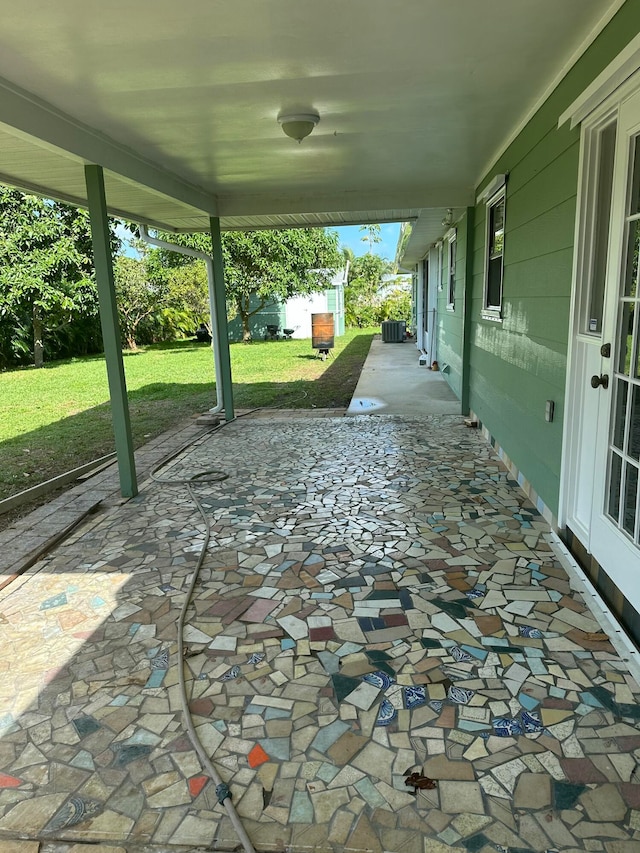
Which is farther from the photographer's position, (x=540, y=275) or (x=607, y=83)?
(x=540, y=275)

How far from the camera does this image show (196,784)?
162cm

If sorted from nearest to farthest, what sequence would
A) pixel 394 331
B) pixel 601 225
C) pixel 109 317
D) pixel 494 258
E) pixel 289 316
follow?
1. pixel 601 225
2. pixel 109 317
3. pixel 494 258
4. pixel 394 331
5. pixel 289 316

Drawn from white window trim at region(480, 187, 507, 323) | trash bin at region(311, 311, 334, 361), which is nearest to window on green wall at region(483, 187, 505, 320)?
white window trim at region(480, 187, 507, 323)

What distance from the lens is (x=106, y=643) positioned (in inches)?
90.6

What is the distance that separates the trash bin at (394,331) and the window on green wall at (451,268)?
866 cm

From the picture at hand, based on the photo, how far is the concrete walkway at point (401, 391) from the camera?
6.85 meters

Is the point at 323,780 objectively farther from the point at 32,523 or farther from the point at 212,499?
the point at 32,523

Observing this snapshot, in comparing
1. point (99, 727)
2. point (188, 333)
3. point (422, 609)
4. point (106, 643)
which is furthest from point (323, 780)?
point (188, 333)

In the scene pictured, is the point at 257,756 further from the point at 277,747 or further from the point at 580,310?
the point at 580,310

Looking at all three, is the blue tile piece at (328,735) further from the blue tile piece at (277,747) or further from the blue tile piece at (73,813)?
the blue tile piece at (73,813)

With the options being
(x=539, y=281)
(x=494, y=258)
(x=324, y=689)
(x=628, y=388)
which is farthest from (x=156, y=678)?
(x=494, y=258)

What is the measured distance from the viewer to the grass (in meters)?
5.66

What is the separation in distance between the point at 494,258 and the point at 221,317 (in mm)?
3075

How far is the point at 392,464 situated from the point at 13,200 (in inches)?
455
